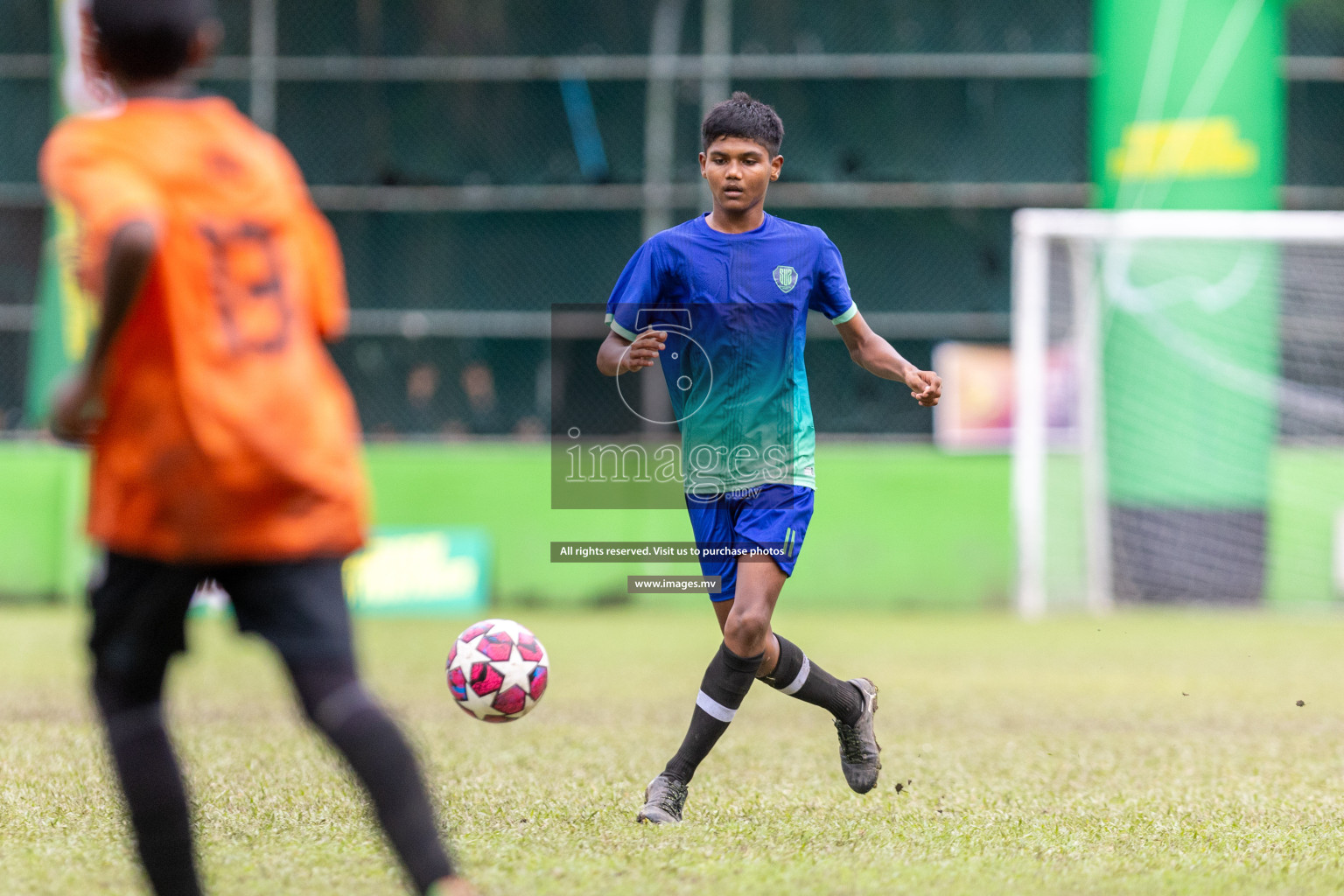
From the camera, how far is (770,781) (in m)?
5.16

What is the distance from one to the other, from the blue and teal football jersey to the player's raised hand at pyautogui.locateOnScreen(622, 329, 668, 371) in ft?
0.55

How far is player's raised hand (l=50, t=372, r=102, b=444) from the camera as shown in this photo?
8.41 feet

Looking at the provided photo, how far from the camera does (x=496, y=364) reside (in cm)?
1641

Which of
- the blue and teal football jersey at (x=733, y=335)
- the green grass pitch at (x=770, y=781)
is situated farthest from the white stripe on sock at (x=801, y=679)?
the blue and teal football jersey at (x=733, y=335)

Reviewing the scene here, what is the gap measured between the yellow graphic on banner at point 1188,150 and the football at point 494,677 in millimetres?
10318

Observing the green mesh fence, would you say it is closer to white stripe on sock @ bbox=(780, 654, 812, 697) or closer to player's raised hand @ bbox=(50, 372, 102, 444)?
white stripe on sock @ bbox=(780, 654, 812, 697)

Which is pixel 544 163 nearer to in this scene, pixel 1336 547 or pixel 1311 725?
pixel 1336 547

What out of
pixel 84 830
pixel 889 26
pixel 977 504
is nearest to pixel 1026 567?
pixel 977 504

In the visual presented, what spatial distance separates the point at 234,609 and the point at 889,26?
594 inches

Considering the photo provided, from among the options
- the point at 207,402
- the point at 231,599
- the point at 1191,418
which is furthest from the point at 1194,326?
the point at 207,402

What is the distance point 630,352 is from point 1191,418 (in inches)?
391

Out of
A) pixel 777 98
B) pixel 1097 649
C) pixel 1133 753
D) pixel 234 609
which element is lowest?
pixel 1097 649

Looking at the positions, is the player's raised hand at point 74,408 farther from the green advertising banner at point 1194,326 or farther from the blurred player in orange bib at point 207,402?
the green advertising banner at point 1194,326

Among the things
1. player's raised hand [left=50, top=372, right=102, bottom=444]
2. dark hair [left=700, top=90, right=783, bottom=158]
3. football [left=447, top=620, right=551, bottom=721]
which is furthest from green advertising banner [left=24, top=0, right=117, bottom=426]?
player's raised hand [left=50, top=372, right=102, bottom=444]
